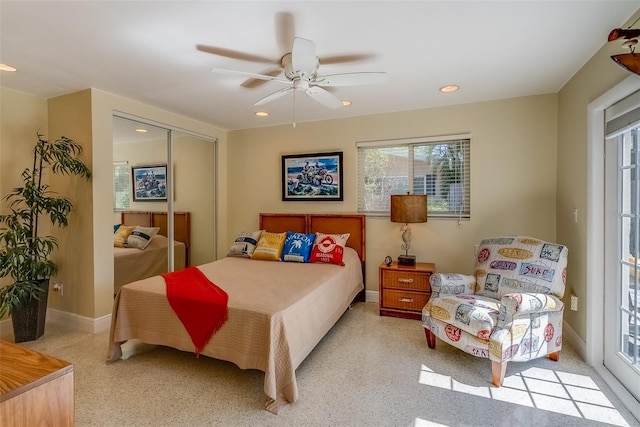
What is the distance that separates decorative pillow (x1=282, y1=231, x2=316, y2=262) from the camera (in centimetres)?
347

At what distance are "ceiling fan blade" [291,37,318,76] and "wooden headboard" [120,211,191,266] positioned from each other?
268 cm

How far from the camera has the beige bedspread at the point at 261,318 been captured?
1875 millimetres

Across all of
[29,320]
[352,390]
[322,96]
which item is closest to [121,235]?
[29,320]

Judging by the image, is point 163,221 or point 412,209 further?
point 163,221

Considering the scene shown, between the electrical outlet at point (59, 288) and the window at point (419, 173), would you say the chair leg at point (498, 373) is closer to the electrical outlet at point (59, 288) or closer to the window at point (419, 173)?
the window at point (419, 173)

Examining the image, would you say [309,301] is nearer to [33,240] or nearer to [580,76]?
[33,240]

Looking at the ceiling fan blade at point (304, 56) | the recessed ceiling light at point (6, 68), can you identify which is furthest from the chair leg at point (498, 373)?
the recessed ceiling light at point (6, 68)

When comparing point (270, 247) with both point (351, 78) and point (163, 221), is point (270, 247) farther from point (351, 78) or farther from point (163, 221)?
point (351, 78)

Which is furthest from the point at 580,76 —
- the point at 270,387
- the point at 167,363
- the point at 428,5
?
the point at 167,363

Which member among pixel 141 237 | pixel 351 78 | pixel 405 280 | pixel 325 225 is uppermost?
Answer: pixel 351 78

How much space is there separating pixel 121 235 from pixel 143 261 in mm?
418

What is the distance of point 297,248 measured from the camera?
11.6 ft

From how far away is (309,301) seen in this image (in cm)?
230

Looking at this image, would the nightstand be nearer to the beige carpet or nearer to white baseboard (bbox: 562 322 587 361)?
the beige carpet
